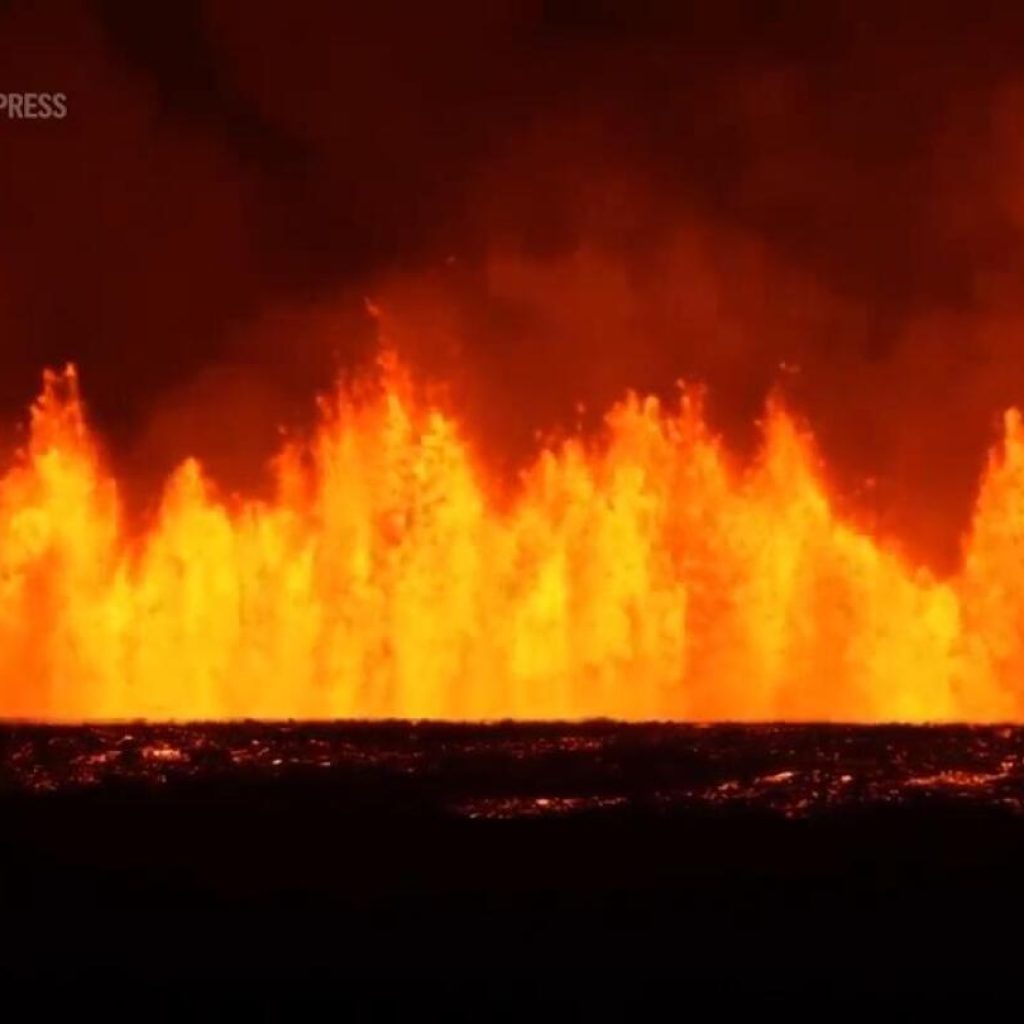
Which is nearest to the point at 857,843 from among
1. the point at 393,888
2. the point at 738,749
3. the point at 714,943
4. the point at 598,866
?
the point at 598,866

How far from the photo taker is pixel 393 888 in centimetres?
5994

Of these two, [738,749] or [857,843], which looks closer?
[857,843]

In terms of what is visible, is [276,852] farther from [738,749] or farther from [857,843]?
[738,749]

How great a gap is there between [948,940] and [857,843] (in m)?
25.0

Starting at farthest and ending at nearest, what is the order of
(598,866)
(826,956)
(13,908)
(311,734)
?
(311,734) < (598,866) < (13,908) < (826,956)

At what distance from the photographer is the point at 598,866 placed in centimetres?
6556

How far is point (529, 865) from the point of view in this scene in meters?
66.0

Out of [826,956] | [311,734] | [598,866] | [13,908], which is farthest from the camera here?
[311,734]

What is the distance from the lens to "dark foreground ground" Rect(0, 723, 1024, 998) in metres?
45.3

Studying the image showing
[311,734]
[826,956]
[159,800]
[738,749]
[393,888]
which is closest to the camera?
[826,956]

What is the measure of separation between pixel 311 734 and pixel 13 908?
3297 inches

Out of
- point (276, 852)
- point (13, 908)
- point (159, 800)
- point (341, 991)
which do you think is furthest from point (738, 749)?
point (341, 991)

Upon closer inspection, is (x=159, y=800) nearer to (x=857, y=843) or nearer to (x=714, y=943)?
(x=857, y=843)

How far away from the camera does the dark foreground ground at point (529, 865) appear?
149ft
